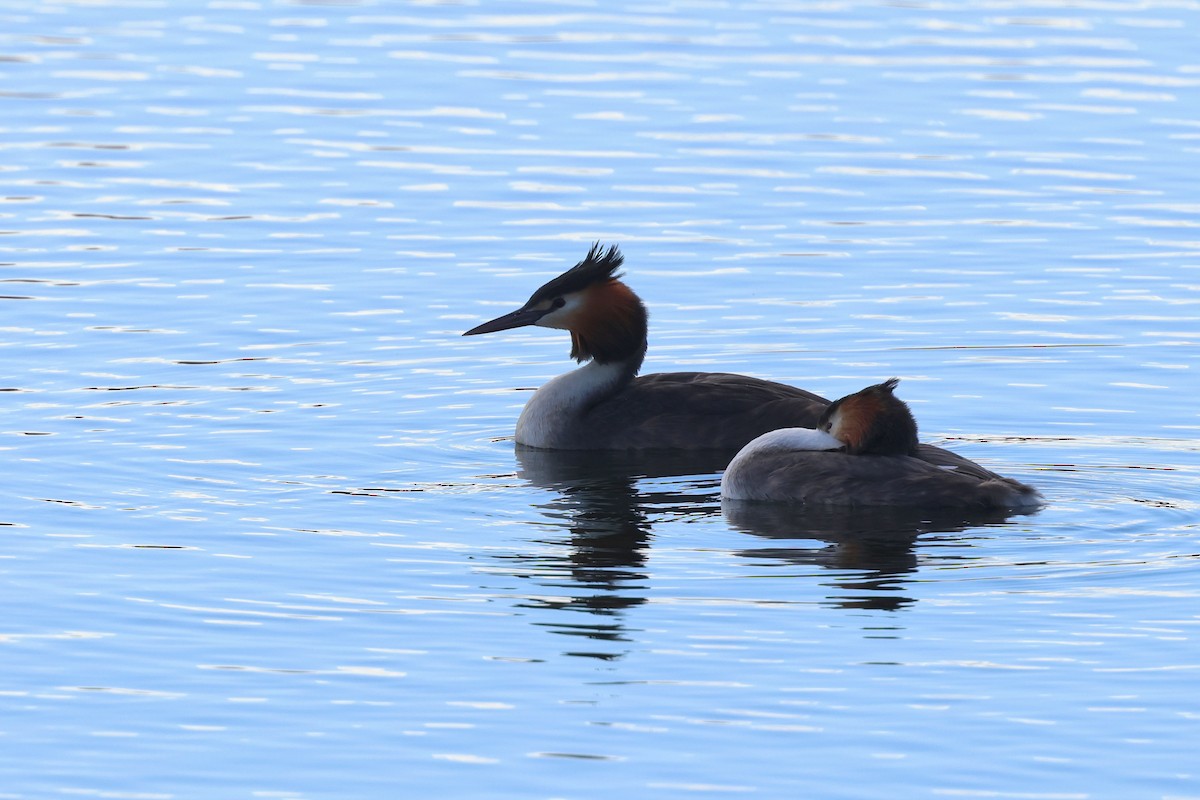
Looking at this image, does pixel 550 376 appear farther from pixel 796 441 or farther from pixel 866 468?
pixel 866 468

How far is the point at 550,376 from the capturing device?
16562 millimetres

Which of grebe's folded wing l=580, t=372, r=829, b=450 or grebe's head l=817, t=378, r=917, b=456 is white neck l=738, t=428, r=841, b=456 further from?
grebe's folded wing l=580, t=372, r=829, b=450

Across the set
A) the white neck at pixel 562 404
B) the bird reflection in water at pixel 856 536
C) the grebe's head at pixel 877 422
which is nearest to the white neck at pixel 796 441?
the grebe's head at pixel 877 422

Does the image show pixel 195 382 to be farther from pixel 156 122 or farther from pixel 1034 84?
pixel 1034 84

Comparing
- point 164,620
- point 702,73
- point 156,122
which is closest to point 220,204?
point 156,122

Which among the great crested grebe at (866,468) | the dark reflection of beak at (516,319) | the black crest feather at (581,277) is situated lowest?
the great crested grebe at (866,468)

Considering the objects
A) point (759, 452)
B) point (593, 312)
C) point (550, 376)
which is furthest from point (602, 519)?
point (550, 376)

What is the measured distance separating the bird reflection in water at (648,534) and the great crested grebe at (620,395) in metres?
0.26

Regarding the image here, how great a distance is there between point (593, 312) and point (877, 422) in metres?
3.11

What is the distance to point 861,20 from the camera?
3206cm

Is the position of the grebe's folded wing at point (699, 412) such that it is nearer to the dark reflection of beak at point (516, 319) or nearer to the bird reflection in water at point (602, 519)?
the bird reflection in water at point (602, 519)

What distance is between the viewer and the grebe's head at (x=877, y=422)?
12.6 meters

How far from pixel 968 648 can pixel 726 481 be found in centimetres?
321

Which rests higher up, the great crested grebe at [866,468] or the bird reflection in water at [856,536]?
the great crested grebe at [866,468]
